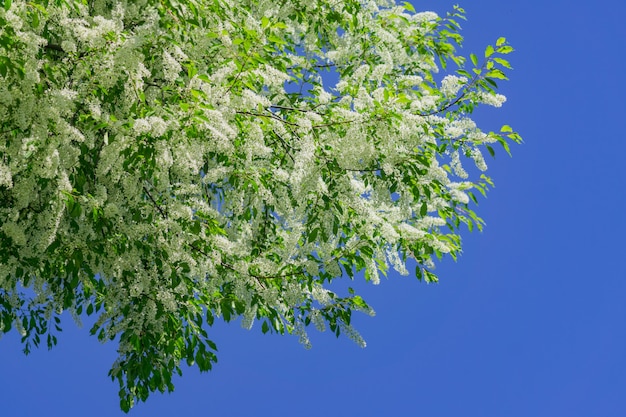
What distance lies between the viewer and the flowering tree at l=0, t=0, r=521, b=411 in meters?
5.39

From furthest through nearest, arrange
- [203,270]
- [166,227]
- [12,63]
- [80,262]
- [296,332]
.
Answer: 1. [296,332]
2. [203,270]
3. [166,227]
4. [80,262]
5. [12,63]

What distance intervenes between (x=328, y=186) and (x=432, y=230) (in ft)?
7.40

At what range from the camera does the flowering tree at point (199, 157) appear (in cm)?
539

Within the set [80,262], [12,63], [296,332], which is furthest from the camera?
[296,332]

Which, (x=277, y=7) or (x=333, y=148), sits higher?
(x=277, y=7)

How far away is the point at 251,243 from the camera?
27.0ft

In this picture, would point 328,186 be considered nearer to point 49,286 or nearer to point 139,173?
point 139,173

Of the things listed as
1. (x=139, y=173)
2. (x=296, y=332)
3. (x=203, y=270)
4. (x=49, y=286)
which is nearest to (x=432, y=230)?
(x=296, y=332)

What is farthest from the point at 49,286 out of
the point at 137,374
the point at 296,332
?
the point at 296,332

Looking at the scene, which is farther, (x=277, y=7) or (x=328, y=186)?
(x=277, y=7)

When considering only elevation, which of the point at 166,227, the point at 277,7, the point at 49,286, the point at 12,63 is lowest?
the point at 166,227

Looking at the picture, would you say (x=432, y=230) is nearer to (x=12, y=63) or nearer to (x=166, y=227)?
(x=166, y=227)

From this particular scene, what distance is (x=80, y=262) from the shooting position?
5832 mm

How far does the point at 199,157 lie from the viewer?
213 inches
